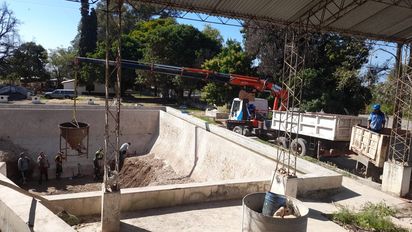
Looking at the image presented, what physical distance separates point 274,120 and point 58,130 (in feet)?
37.8

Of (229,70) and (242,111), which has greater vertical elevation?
(229,70)

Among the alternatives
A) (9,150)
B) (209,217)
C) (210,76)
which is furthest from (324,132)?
(9,150)

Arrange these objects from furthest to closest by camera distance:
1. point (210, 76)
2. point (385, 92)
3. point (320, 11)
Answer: point (385, 92), point (210, 76), point (320, 11)

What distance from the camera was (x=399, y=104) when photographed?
1219 cm

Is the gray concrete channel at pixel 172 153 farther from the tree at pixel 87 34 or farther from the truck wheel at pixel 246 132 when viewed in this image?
the tree at pixel 87 34

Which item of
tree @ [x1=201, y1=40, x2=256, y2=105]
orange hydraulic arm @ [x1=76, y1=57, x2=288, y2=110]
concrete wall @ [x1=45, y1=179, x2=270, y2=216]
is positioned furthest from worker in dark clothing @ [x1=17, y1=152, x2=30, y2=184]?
tree @ [x1=201, y1=40, x2=256, y2=105]

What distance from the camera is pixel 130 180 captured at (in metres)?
17.1

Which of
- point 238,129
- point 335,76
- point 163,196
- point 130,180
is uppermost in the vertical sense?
point 335,76

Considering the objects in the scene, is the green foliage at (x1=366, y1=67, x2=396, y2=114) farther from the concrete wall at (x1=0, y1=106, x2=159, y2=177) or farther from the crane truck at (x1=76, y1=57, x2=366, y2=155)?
the concrete wall at (x1=0, y1=106, x2=159, y2=177)

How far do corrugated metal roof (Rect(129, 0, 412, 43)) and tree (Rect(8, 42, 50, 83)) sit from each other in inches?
1720

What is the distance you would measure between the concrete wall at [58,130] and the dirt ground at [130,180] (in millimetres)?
841

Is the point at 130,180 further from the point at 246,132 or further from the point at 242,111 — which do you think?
the point at 242,111

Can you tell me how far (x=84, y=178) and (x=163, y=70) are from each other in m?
7.23

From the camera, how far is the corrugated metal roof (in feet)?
30.2
